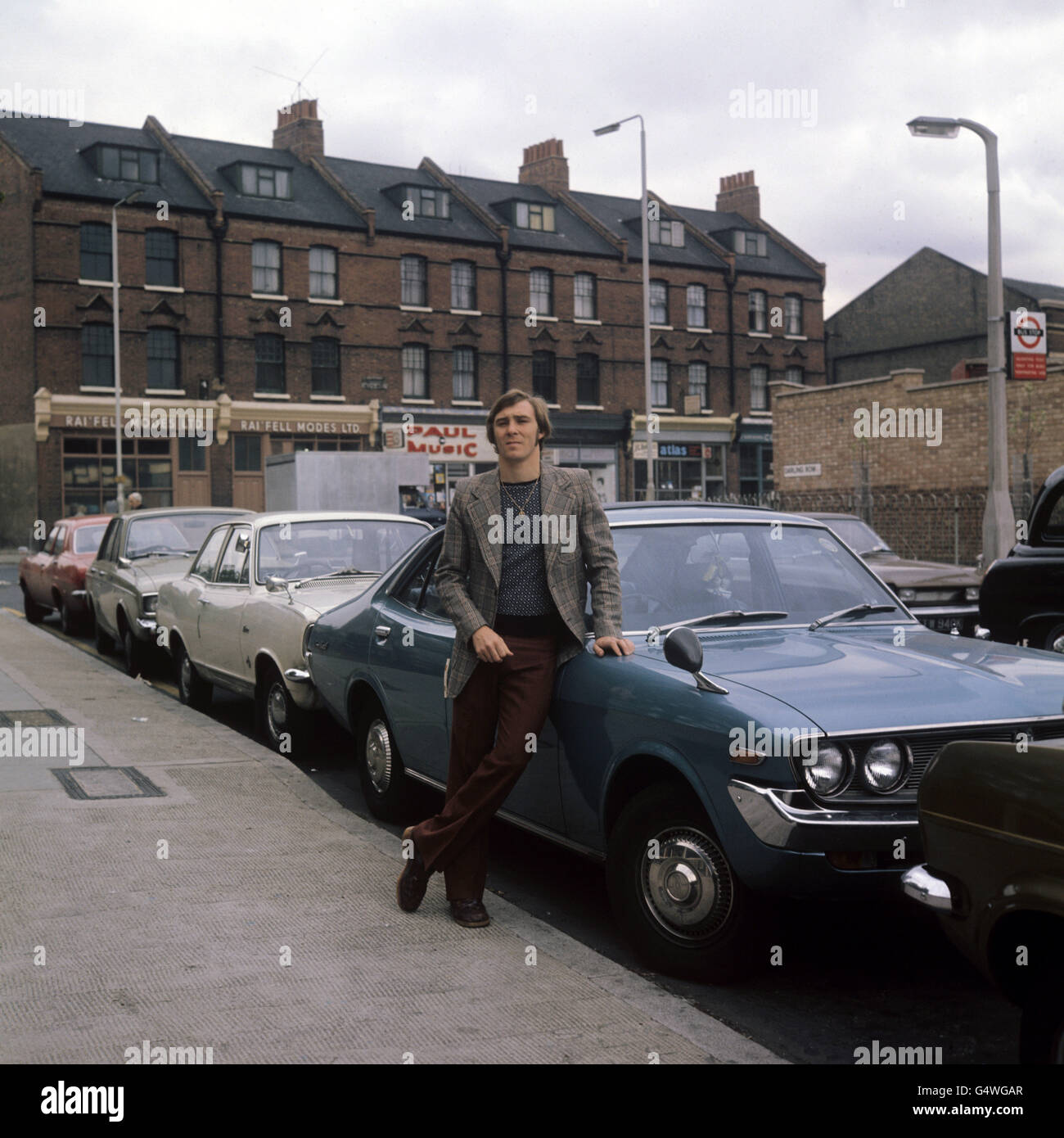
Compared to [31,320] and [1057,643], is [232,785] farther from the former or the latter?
[31,320]

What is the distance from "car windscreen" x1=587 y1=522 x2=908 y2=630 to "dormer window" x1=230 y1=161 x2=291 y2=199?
3993 cm

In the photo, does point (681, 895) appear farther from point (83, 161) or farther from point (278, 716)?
point (83, 161)

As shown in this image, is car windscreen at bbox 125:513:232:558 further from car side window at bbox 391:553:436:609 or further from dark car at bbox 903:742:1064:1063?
dark car at bbox 903:742:1064:1063

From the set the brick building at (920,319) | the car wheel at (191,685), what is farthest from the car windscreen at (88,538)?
the brick building at (920,319)

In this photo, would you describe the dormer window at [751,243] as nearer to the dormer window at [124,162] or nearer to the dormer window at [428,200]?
the dormer window at [428,200]

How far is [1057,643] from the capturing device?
10016 millimetres

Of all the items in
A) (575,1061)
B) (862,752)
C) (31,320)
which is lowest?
(575,1061)

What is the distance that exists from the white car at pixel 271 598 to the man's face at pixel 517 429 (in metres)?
3.57

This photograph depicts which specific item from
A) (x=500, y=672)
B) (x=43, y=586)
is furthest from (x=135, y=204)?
(x=500, y=672)

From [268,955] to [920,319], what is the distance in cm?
5493

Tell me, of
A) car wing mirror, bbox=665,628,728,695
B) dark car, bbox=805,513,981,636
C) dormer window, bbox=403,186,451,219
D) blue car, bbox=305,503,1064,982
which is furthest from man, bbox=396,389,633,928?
dormer window, bbox=403,186,451,219

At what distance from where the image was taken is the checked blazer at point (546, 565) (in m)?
5.00

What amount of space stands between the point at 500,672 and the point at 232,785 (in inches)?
110

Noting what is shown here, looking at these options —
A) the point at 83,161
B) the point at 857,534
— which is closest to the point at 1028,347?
the point at 857,534
